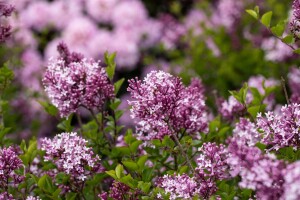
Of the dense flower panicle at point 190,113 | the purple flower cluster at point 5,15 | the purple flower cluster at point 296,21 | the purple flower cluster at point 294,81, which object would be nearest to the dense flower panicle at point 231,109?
the dense flower panicle at point 190,113

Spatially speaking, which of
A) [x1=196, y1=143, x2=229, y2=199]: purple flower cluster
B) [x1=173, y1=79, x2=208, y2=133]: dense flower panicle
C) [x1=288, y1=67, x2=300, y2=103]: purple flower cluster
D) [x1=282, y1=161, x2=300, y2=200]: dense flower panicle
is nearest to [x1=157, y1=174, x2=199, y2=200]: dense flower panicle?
[x1=196, y1=143, x2=229, y2=199]: purple flower cluster

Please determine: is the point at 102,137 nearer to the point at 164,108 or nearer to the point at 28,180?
the point at 28,180

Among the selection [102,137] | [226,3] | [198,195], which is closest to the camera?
[198,195]

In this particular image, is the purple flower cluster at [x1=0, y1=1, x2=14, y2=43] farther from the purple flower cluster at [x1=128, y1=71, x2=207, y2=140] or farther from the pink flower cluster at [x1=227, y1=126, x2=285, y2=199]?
the pink flower cluster at [x1=227, y1=126, x2=285, y2=199]

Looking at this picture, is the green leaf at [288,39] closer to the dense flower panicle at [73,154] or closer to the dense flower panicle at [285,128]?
the dense flower panicle at [285,128]

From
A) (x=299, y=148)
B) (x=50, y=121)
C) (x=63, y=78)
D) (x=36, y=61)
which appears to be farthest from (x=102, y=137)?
(x=36, y=61)
